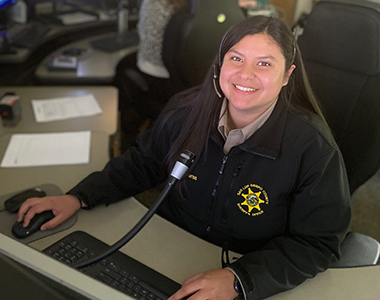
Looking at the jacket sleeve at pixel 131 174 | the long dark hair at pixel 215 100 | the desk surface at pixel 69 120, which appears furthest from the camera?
the desk surface at pixel 69 120

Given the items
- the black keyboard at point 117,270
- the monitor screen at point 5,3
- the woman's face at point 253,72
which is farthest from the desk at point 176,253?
the monitor screen at point 5,3

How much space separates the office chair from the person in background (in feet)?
0.85

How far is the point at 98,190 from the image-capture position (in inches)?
40.3

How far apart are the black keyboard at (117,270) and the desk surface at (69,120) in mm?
549

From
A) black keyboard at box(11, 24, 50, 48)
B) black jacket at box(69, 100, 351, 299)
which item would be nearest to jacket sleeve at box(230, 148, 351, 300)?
black jacket at box(69, 100, 351, 299)

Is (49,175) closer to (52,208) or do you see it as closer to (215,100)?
(52,208)

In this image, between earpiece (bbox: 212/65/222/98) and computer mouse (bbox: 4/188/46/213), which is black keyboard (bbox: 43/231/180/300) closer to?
computer mouse (bbox: 4/188/46/213)

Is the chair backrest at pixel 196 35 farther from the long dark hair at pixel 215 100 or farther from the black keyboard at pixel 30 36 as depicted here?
the black keyboard at pixel 30 36

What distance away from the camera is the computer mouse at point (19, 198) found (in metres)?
0.99

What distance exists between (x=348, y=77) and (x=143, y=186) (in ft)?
2.45

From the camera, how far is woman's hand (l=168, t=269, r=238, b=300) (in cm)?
77

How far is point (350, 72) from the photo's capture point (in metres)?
1.18

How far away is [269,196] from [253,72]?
1.02ft

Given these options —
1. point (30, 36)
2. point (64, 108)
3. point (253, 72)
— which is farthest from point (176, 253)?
point (30, 36)
